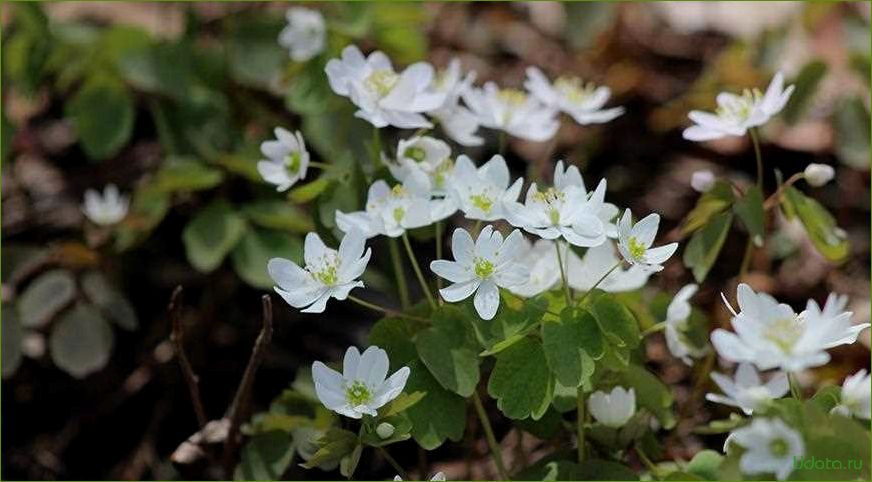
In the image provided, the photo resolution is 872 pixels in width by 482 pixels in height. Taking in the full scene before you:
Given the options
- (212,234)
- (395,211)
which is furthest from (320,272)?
(212,234)

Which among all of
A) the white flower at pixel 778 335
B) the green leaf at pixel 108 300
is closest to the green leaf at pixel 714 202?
the white flower at pixel 778 335

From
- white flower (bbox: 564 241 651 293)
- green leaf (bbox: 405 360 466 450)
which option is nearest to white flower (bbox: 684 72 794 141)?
white flower (bbox: 564 241 651 293)

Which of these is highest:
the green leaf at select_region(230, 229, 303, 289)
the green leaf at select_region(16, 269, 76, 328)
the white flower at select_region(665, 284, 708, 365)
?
the white flower at select_region(665, 284, 708, 365)

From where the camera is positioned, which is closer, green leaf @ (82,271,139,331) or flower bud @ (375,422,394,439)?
flower bud @ (375,422,394,439)

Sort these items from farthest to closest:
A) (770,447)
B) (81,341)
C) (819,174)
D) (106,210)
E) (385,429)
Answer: (106,210) < (81,341) < (819,174) < (385,429) < (770,447)

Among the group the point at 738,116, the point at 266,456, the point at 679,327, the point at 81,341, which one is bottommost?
the point at 81,341

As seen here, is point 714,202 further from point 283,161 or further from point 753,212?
point 283,161

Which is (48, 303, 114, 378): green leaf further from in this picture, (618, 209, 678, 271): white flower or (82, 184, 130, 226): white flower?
(618, 209, 678, 271): white flower
